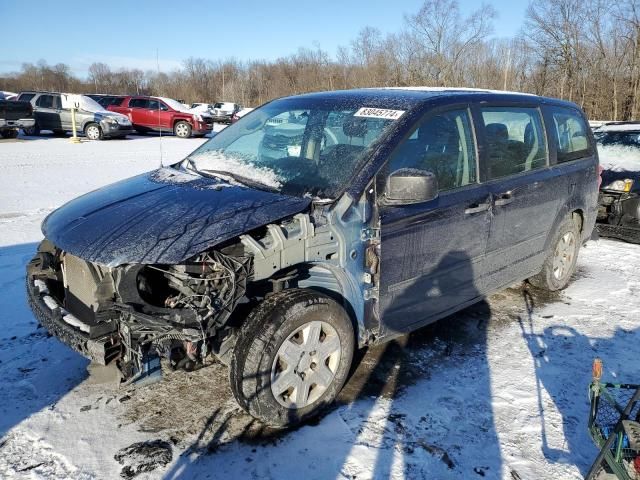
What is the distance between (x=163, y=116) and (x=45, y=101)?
4.55 meters

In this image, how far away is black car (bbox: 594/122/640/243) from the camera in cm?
691

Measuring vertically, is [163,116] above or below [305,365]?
above

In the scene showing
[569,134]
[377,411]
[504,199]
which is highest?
[569,134]

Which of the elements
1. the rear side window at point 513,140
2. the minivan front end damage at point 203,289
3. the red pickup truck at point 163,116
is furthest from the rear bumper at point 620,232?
the red pickup truck at point 163,116

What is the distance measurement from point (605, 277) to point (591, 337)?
6.00 feet

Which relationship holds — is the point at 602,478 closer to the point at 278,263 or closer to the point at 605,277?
the point at 278,263

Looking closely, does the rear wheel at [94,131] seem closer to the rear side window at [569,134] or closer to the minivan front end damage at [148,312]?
the rear side window at [569,134]

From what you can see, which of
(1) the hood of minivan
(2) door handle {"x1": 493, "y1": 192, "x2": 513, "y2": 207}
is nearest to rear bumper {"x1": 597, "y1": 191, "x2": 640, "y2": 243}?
(2) door handle {"x1": 493, "y1": 192, "x2": 513, "y2": 207}

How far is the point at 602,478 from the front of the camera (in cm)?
235

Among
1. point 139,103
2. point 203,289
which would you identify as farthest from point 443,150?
point 139,103

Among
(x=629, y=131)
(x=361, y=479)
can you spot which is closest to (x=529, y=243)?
(x=361, y=479)

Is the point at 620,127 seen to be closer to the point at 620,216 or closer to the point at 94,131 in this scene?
the point at 620,216

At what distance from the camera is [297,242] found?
2830 millimetres

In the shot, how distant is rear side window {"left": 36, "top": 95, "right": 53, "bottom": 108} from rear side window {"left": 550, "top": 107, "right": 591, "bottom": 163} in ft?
66.8
